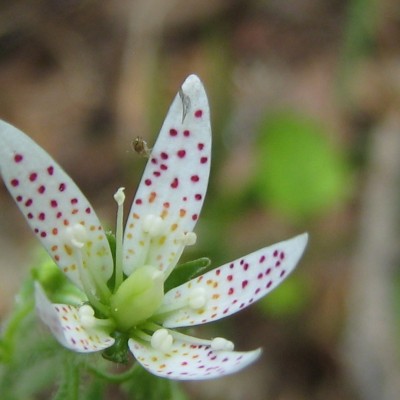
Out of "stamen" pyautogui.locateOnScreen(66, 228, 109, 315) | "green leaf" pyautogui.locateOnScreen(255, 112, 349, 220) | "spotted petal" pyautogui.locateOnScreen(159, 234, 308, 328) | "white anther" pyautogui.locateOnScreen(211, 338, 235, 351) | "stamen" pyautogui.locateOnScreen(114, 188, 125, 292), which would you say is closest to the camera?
"white anther" pyautogui.locateOnScreen(211, 338, 235, 351)

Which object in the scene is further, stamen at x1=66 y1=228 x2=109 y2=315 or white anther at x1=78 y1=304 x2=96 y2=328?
stamen at x1=66 y1=228 x2=109 y2=315

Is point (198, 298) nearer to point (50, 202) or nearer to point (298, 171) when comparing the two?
point (50, 202)

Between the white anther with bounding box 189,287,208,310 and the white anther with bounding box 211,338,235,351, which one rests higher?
the white anther with bounding box 189,287,208,310

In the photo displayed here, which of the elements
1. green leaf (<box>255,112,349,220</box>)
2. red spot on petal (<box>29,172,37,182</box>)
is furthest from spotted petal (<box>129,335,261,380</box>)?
green leaf (<box>255,112,349,220</box>)

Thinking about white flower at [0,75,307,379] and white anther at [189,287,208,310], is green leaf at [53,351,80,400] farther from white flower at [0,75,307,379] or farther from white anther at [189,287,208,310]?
white anther at [189,287,208,310]

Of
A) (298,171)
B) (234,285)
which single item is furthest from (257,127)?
(234,285)

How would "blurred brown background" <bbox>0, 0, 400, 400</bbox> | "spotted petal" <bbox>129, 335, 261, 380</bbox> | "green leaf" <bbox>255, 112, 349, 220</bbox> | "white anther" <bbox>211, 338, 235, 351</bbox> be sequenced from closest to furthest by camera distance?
"spotted petal" <bbox>129, 335, 261, 380</bbox>
"white anther" <bbox>211, 338, 235, 351</bbox>
"blurred brown background" <bbox>0, 0, 400, 400</bbox>
"green leaf" <bbox>255, 112, 349, 220</bbox>

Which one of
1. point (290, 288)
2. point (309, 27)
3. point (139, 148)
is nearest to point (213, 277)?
point (139, 148)
